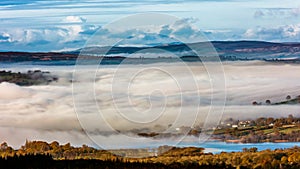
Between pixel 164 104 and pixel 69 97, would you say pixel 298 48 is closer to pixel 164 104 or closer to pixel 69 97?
pixel 69 97

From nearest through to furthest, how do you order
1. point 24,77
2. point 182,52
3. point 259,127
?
point 182,52 → point 259,127 → point 24,77

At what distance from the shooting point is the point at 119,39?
318ft

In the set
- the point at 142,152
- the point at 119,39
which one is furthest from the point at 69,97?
the point at 142,152

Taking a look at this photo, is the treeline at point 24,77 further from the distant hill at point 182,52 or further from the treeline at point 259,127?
the treeline at point 259,127

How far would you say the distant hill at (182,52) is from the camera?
10056 centimetres

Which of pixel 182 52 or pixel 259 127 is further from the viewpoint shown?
pixel 259 127

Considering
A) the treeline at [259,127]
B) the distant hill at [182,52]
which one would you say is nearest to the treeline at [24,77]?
the distant hill at [182,52]

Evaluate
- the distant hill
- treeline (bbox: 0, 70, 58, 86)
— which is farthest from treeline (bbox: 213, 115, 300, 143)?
treeline (bbox: 0, 70, 58, 86)

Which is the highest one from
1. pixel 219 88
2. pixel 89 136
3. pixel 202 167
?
pixel 219 88

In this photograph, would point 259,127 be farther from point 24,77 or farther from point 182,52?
point 24,77

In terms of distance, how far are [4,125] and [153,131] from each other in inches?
1760

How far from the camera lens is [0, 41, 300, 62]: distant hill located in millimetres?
100562

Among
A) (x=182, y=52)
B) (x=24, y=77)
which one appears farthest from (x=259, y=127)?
(x=24, y=77)

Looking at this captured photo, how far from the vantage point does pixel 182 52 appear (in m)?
108
